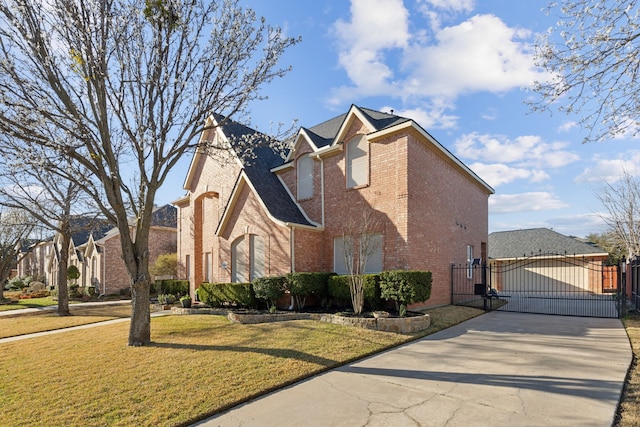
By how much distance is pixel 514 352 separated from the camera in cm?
770

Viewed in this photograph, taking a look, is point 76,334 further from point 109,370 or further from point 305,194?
point 305,194

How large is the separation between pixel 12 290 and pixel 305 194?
130 ft

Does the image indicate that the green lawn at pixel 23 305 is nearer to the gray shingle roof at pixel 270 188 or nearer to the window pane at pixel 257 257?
the window pane at pixel 257 257

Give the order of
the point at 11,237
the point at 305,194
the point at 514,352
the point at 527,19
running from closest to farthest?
the point at 527,19, the point at 514,352, the point at 305,194, the point at 11,237

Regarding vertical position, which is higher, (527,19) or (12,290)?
(527,19)

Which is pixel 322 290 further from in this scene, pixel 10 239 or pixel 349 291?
pixel 10 239

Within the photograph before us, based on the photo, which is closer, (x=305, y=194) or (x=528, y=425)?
(x=528, y=425)

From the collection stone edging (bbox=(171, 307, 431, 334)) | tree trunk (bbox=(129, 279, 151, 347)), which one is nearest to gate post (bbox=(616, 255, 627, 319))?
stone edging (bbox=(171, 307, 431, 334))

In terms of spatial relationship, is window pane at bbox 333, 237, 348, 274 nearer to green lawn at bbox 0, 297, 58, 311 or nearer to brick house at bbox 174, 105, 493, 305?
brick house at bbox 174, 105, 493, 305

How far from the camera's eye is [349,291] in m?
12.3

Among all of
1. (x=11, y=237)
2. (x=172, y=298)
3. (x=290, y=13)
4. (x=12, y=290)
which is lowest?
(x=12, y=290)

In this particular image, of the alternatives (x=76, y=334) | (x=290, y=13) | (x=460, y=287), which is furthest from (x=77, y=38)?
(x=460, y=287)

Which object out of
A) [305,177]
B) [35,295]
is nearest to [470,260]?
[305,177]

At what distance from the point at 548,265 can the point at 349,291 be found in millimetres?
20911
